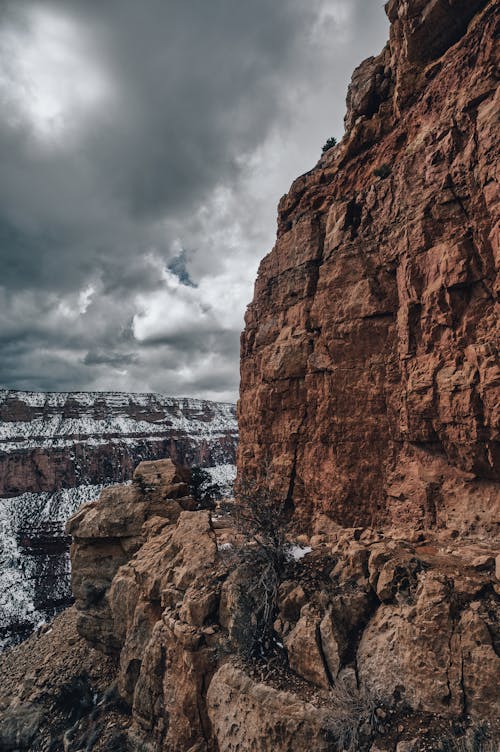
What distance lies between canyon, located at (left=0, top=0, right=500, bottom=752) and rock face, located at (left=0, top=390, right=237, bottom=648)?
44.5m

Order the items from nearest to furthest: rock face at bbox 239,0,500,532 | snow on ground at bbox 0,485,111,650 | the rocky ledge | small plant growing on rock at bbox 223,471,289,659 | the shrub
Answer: the shrub, the rocky ledge, small plant growing on rock at bbox 223,471,289,659, rock face at bbox 239,0,500,532, snow on ground at bbox 0,485,111,650

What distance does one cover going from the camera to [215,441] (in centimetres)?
17688

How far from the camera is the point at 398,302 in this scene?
14.7 metres

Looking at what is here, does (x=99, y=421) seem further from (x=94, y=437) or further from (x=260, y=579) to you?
(x=260, y=579)

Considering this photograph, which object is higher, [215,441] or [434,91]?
[434,91]

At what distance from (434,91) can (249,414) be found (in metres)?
17.9

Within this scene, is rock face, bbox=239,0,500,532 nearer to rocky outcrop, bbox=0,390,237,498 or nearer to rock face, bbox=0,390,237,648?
rock face, bbox=0,390,237,648

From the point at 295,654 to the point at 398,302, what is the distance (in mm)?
12797

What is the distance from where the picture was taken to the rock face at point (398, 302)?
1136 cm

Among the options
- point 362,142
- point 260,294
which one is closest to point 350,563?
point 260,294

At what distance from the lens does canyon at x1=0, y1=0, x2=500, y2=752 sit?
7.41m

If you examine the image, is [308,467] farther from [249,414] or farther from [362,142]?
[362,142]

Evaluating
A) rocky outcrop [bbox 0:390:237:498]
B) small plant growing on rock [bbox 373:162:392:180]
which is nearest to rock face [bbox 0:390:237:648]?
rocky outcrop [bbox 0:390:237:498]

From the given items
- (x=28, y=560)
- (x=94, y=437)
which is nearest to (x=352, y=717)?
(x=28, y=560)
